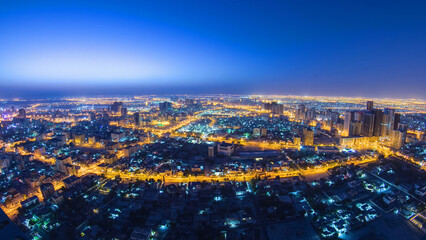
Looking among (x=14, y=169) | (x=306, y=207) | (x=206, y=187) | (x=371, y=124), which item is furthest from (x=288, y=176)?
(x=14, y=169)

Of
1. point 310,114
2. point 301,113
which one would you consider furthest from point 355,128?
point 301,113

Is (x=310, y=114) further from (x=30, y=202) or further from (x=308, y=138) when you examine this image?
(x=30, y=202)

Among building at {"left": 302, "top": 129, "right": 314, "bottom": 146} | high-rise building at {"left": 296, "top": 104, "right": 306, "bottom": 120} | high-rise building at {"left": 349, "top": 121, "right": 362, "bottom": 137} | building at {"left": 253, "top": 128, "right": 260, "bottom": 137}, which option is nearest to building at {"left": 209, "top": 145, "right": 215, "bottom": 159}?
building at {"left": 253, "top": 128, "right": 260, "bottom": 137}

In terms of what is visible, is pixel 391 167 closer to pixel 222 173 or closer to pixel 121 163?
pixel 222 173

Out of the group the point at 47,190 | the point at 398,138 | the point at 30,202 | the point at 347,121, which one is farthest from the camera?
the point at 347,121

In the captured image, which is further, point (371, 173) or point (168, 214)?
point (371, 173)

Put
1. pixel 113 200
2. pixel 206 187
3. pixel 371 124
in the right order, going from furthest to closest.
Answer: pixel 371 124, pixel 206 187, pixel 113 200

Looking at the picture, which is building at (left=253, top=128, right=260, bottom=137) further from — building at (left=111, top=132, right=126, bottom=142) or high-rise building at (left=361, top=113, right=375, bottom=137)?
building at (left=111, top=132, right=126, bottom=142)

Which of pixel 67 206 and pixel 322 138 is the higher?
pixel 322 138

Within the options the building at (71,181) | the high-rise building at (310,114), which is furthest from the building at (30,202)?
the high-rise building at (310,114)
